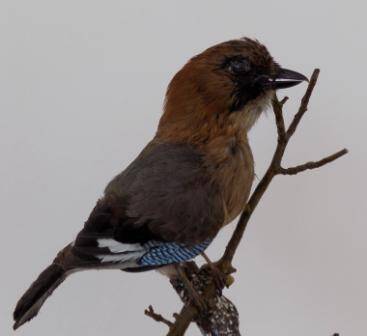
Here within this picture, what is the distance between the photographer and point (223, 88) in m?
1.57

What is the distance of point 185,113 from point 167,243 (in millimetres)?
354

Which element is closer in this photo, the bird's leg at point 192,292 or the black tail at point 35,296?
the black tail at point 35,296

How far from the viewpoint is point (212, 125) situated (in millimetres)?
1581

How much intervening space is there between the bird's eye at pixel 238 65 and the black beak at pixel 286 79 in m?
0.06

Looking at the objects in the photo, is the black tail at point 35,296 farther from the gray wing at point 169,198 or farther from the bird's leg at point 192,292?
the bird's leg at point 192,292

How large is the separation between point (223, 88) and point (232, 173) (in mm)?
192

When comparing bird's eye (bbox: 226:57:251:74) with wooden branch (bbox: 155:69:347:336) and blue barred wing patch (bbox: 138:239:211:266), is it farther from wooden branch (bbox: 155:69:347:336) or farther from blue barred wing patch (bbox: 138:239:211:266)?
blue barred wing patch (bbox: 138:239:211:266)

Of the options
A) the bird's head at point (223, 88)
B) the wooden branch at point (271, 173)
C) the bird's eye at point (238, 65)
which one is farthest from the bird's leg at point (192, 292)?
the bird's eye at point (238, 65)

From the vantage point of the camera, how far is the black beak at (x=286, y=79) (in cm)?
152

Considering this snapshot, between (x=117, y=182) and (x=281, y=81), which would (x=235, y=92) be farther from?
(x=117, y=182)

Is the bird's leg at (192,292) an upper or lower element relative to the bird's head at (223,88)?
lower

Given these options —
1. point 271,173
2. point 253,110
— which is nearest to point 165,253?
point 271,173

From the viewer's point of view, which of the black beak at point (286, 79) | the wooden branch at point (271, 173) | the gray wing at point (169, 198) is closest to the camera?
the wooden branch at point (271, 173)

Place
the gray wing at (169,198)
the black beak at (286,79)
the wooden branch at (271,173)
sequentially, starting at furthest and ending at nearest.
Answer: the black beak at (286,79) → the gray wing at (169,198) → the wooden branch at (271,173)
